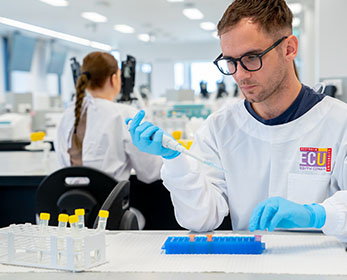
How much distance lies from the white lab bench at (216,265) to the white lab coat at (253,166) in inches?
8.5

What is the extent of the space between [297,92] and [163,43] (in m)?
13.5

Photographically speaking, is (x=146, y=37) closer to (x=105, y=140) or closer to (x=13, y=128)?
(x=13, y=128)

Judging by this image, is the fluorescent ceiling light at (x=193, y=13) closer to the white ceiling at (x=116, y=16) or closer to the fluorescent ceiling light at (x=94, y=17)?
the white ceiling at (x=116, y=16)

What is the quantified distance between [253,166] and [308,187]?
0.58ft

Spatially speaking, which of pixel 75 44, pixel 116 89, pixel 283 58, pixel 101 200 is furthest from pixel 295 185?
pixel 75 44

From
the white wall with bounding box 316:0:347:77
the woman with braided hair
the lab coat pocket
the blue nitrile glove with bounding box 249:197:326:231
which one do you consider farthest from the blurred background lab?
the blue nitrile glove with bounding box 249:197:326:231

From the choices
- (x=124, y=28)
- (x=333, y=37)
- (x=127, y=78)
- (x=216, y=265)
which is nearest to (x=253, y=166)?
(x=216, y=265)

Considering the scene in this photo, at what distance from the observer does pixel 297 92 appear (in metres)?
1.50

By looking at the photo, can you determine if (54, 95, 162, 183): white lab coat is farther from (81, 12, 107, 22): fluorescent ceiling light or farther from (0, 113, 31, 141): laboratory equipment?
(81, 12, 107, 22): fluorescent ceiling light

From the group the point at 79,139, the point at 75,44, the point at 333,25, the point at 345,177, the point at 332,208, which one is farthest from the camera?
the point at 75,44

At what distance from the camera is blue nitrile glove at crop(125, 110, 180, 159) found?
3.95 ft

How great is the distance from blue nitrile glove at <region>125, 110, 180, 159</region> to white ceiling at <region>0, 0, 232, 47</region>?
6.66m

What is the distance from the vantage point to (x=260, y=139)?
Result: 1484 mm

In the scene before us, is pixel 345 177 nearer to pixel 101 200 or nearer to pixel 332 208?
pixel 332 208
